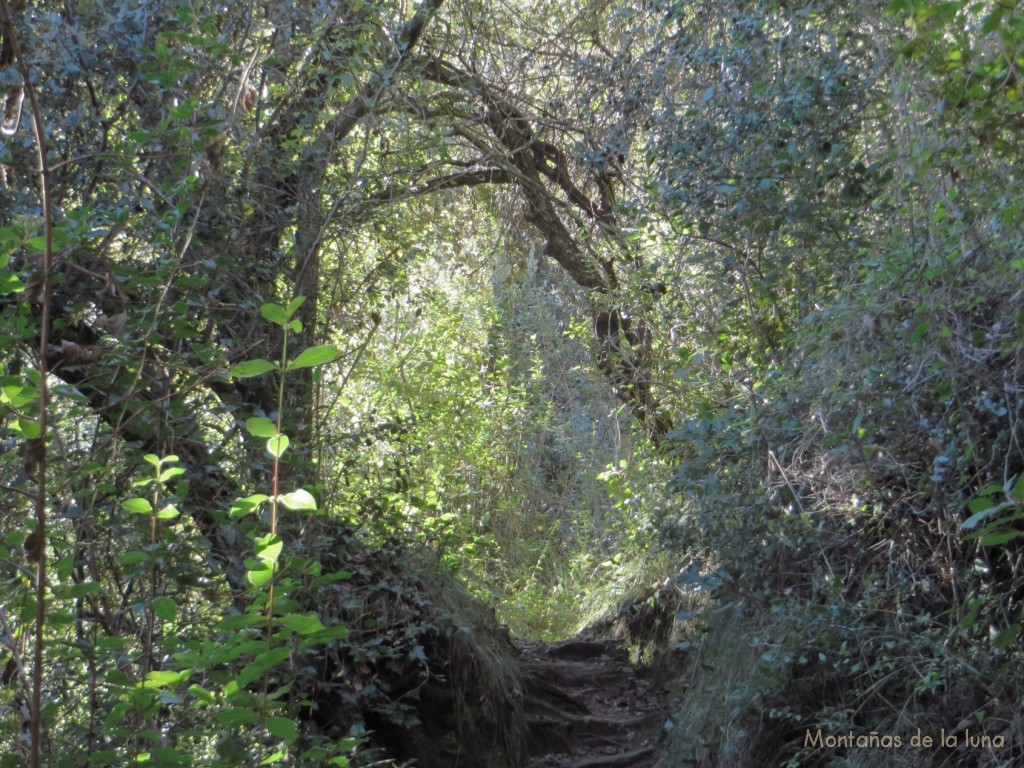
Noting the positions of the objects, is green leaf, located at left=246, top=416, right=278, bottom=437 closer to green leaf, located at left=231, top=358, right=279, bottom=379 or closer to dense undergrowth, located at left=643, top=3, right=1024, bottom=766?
green leaf, located at left=231, top=358, right=279, bottom=379

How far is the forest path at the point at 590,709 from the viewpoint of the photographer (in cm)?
623

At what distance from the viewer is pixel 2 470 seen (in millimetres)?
2965

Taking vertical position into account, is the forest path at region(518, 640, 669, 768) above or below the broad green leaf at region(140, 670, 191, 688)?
below

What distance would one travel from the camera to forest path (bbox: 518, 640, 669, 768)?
6.23 metres

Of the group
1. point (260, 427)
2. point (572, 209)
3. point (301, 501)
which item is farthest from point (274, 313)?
point (572, 209)

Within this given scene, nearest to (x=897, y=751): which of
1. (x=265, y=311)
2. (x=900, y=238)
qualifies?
(x=900, y=238)

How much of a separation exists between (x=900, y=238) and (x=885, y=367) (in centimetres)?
54

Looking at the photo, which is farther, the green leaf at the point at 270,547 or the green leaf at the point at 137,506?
the green leaf at the point at 137,506

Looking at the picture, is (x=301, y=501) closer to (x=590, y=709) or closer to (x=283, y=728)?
(x=283, y=728)

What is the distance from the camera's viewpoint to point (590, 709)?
7078 mm

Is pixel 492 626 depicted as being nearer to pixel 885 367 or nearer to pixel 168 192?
pixel 885 367

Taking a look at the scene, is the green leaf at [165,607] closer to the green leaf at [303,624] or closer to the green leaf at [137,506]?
the green leaf at [137,506]

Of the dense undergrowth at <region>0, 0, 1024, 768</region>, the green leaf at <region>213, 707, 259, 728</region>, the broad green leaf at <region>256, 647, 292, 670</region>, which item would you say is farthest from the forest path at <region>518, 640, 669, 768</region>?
the broad green leaf at <region>256, 647, 292, 670</region>

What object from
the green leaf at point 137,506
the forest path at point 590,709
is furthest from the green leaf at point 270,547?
the forest path at point 590,709
